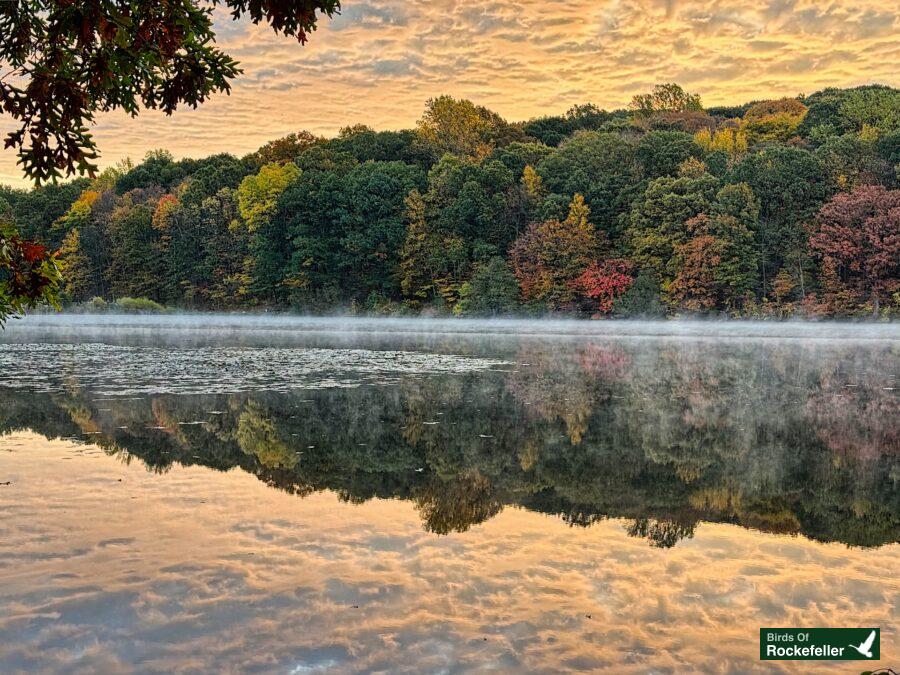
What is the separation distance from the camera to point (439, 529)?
6.60 metres

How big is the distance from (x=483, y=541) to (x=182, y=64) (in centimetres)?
379

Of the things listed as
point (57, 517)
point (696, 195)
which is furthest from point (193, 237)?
point (57, 517)

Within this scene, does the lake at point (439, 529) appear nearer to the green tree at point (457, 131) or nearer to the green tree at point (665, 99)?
the green tree at point (457, 131)

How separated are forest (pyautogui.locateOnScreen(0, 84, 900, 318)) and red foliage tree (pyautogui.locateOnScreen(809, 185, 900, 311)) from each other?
4.6 inches

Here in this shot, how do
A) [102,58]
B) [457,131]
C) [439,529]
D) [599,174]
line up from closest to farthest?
[102,58], [439,529], [599,174], [457,131]

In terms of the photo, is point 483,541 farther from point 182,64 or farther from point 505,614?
point 182,64

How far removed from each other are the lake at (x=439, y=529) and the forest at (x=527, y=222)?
37.2 metres

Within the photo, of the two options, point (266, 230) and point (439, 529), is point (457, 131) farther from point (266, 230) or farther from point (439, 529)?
point (439, 529)

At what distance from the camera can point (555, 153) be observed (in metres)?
64.5

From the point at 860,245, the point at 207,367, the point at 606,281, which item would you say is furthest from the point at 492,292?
the point at 207,367

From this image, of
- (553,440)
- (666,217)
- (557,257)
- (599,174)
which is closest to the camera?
(553,440)
